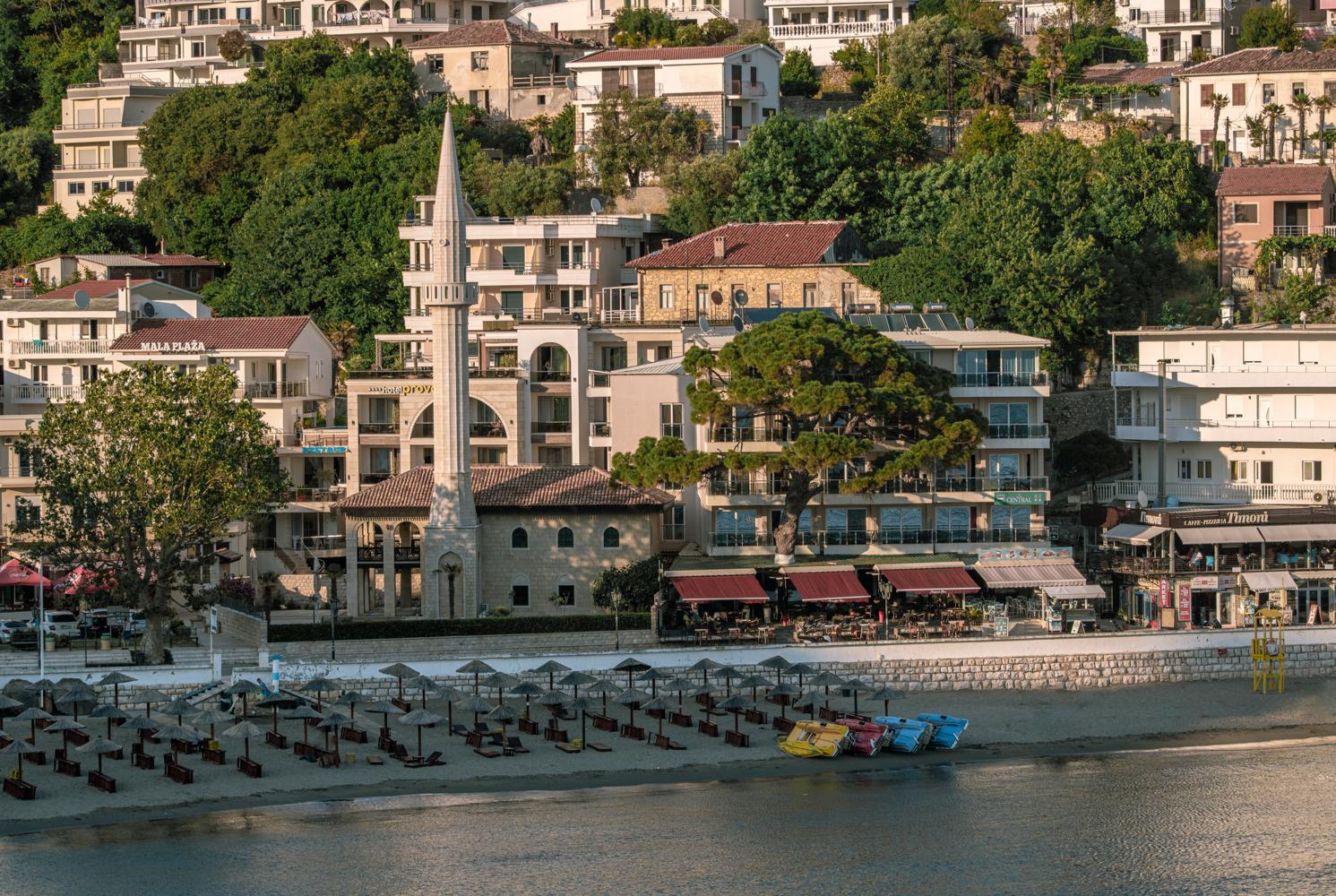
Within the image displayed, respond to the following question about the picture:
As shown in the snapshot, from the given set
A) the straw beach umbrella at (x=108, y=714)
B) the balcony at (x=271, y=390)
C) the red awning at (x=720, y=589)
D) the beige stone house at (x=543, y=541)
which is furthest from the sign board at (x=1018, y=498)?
the straw beach umbrella at (x=108, y=714)

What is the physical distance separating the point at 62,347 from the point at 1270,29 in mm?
54736

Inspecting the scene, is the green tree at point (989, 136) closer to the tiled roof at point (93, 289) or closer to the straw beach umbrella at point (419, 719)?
the tiled roof at point (93, 289)

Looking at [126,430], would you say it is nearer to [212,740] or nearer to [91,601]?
[91,601]

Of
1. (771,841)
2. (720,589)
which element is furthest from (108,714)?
(720,589)

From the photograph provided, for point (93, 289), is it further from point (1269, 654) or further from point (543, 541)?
point (1269, 654)

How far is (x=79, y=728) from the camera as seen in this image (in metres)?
64.1

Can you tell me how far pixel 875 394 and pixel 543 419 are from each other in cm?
1637

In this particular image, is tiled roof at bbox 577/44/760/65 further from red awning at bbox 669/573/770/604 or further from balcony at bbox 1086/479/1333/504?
red awning at bbox 669/573/770/604

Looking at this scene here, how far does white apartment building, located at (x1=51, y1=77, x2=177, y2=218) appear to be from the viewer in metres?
120

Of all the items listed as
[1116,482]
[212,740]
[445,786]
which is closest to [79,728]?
[212,740]

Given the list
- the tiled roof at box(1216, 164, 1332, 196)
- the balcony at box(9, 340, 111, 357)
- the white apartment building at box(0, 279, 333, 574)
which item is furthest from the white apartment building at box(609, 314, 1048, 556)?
the balcony at box(9, 340, 111, 357)

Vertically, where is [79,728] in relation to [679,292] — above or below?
below

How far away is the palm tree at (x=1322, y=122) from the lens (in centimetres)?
10244

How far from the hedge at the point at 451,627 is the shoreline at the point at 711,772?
32.5ft
